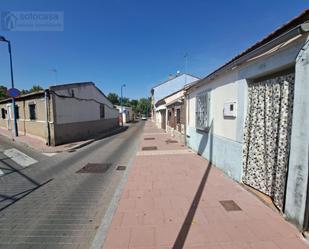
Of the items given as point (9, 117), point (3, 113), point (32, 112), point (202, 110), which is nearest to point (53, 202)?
point (202, 110)

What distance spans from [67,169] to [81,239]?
14.8 feet

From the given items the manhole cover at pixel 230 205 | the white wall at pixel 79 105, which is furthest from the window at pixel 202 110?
the white wall at pixel 79 105

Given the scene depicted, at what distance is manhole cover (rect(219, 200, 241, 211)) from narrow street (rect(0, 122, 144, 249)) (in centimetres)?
256

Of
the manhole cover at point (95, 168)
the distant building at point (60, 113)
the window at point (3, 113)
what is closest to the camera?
the manhole cover at point (95, 168)

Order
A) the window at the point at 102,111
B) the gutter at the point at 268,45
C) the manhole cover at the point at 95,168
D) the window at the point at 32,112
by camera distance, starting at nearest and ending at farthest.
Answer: the gutter at the point at 268,45
the manhole cover at the point at 95,168
the window at the point at 32,112
the window at the point at 102,111

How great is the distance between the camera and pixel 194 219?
132 inches

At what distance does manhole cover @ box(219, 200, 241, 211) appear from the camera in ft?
12.0

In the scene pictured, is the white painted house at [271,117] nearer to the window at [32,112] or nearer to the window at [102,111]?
the window at [32,112]

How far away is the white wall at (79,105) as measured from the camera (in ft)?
40.9

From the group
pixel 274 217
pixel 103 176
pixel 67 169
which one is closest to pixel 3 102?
pixel 67 169

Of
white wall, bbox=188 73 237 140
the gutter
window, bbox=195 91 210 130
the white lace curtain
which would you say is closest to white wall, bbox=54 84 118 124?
window, bbox=195 91 210 130

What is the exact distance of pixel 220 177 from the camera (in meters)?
5.44

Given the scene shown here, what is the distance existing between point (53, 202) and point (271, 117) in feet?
17.2

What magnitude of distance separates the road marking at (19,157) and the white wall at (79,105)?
3176 millimetres
